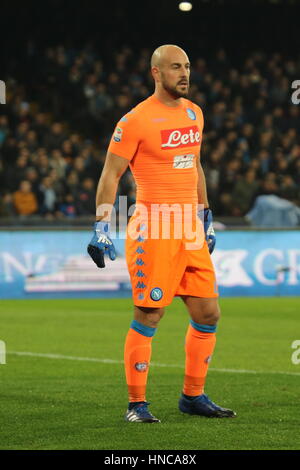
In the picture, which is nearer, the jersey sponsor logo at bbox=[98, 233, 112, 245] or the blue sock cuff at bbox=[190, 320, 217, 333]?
the jersey sponsor logo at bbox=[98, 233, 112, 245]

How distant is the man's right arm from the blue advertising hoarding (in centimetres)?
1054

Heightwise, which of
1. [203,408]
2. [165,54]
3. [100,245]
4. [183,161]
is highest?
[165,54]

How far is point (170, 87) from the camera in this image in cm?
643

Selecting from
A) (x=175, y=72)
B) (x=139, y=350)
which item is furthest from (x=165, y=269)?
(x=175, y=72)

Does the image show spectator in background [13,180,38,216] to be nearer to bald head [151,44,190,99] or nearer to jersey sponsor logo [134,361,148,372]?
bald head [151,44,190,99]

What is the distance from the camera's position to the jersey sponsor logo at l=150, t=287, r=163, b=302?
6.30 meters

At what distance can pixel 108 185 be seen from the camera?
6316 mm

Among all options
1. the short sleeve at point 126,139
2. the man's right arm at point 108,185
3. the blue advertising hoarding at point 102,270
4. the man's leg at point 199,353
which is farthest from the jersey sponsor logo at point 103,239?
the blue advertising hoarding at point 102,270

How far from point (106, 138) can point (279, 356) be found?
43.9ft

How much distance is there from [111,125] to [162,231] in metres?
16.5

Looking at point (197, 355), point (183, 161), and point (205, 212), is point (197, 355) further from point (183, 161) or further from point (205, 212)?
point (183, 161)

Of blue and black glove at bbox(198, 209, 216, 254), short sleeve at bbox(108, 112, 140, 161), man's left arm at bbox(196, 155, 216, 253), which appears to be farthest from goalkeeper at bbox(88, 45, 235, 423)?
blue and black glove at bbox(198, 209, 216, 254)

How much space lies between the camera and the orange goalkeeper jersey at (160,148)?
20.9 feet
